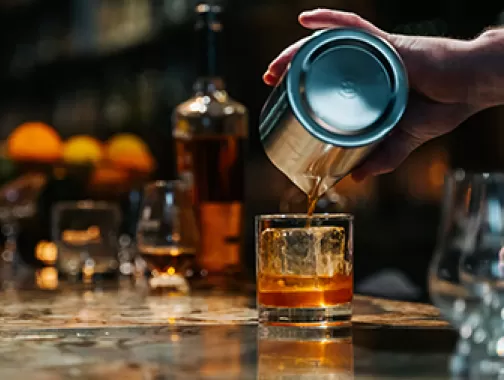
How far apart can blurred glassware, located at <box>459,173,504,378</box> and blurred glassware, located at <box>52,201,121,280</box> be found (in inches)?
39.0

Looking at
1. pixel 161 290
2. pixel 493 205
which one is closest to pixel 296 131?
pixel 493 205

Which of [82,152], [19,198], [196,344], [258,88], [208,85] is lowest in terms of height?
[196,344]

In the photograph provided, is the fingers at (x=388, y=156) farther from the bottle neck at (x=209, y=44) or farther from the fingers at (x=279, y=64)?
the bottle neck at (x=209, y=44)

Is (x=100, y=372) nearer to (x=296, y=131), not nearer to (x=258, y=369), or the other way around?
(x=258, y=369)

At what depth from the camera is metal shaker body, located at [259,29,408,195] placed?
953mm

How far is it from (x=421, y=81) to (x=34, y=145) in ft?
4.11

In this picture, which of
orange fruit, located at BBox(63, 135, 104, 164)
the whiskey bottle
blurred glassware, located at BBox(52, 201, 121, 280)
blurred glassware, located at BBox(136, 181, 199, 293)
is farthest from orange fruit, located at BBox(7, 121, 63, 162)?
blurred glassware, located at BBox(136, 181, 199, 293)

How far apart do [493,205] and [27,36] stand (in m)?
5.11

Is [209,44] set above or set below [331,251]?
above

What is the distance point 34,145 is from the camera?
2168mm

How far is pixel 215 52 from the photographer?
1784 millimetres

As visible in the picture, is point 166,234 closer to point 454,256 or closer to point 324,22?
point 324,22

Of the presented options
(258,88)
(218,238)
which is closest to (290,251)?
(218,238)

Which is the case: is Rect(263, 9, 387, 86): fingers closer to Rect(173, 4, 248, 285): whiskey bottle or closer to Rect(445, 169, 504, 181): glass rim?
Rect(445, 169, 504, 181): glass rim
